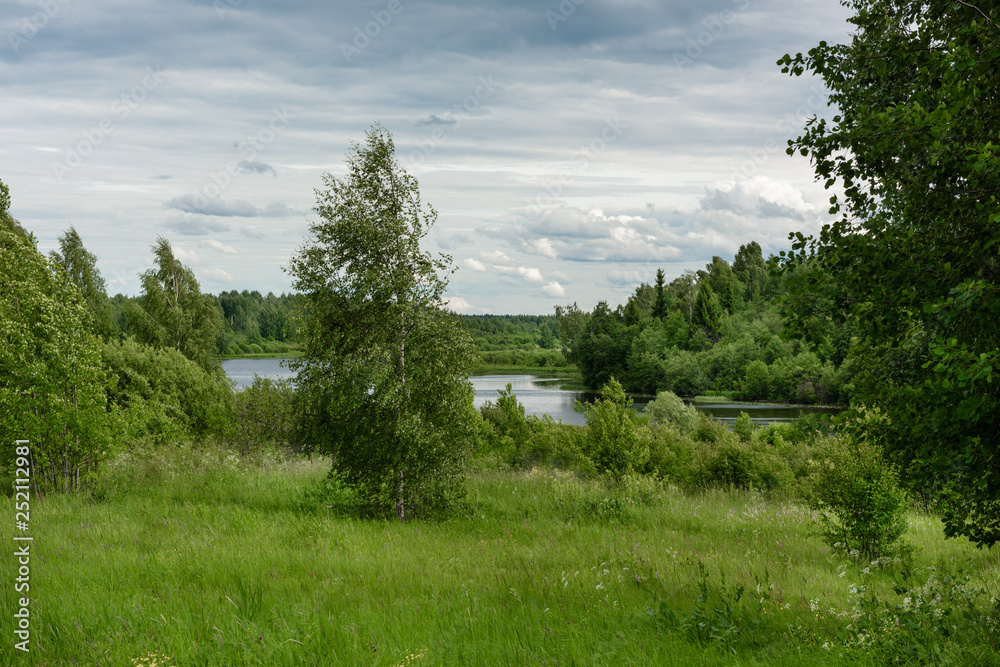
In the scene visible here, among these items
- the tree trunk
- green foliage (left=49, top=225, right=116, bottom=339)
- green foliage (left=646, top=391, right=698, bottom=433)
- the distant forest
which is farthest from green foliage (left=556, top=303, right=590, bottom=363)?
the tree trunk

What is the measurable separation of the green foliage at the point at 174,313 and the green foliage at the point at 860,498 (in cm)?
3956

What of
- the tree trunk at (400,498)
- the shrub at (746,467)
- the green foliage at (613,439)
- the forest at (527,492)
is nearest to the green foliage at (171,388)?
the forest at (527,492)

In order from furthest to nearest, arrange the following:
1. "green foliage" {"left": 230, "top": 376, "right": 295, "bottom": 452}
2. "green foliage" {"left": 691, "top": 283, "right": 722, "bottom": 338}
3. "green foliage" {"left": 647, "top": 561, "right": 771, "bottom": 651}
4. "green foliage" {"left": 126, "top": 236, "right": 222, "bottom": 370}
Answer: "green foliage" {"left": 691, "top": 283, "right": 722, "bottom": 338} → "green foliage" {"left": 126, "top": 236, "right": 222, "bottom": 370} → "green foliage" {"left": 230, "top": 376, "right": 295, "bottom": 452} → "green foliage" {"left": 647, "top": 561, "right": 771, "bottom": 651}

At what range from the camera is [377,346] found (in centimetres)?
1127

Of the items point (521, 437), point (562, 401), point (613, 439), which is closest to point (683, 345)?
point (562, 401)

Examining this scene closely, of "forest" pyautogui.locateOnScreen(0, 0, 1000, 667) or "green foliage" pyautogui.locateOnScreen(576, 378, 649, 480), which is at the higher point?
"forest" pyautogui.locateOnScreen(0, 0, 1000, 667)

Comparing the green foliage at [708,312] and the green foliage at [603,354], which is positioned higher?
the green foliage at [708,312]

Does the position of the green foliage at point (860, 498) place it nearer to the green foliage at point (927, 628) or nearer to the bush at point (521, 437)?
the green foliage at point (927, 628)

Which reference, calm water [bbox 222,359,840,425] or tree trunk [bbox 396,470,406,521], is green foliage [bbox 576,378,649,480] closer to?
tree trunk [bbox 396,470,406,521]

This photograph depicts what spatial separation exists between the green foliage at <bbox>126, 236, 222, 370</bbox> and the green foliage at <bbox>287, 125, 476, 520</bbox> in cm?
3224

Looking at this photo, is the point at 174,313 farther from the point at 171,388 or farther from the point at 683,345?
the point at 683,345

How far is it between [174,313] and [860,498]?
41.4 metres

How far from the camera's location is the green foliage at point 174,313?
1548 inches

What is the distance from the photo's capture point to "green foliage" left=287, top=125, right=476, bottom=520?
11.4 m
